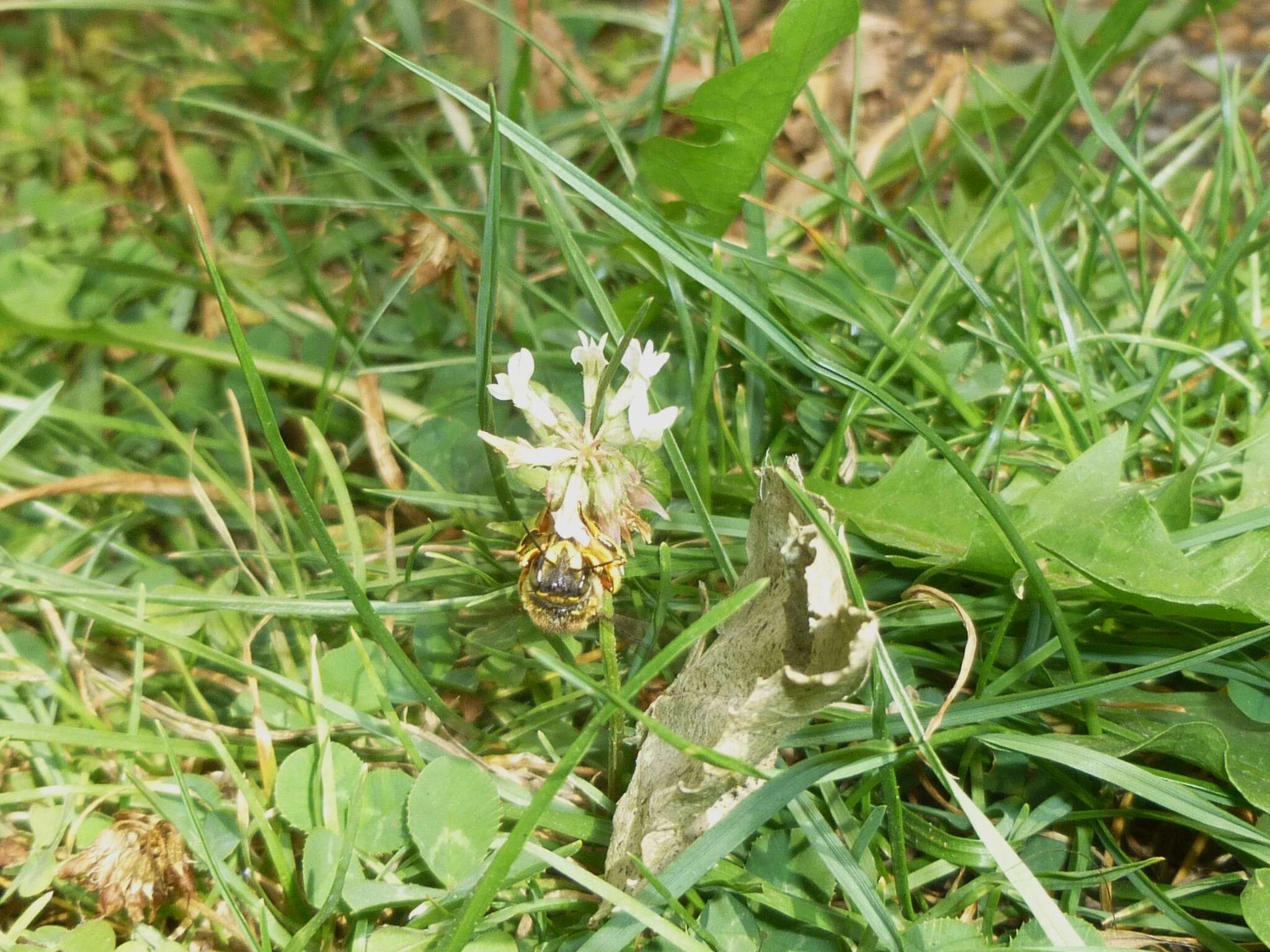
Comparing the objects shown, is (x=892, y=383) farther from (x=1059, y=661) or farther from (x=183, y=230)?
(x=183, y=230)

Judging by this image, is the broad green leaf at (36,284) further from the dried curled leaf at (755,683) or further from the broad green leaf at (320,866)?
the dried curled leaf at (755,683)

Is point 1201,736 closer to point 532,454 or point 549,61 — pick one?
point 532,454

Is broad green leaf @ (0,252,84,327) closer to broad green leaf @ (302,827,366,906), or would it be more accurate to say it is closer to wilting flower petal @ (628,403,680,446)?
broad green leaf @ (302,827,366,906)

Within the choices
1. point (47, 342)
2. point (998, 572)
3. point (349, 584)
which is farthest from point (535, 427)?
point (47, 342)

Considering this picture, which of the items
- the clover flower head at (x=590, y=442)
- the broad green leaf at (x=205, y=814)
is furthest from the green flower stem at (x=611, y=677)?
the broad green leaf at (x=205, y=814)

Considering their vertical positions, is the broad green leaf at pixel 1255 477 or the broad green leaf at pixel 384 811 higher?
the broad green leaf at pixel 1255 477

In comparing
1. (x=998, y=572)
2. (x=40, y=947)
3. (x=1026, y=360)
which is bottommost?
(x=40, y=947)
